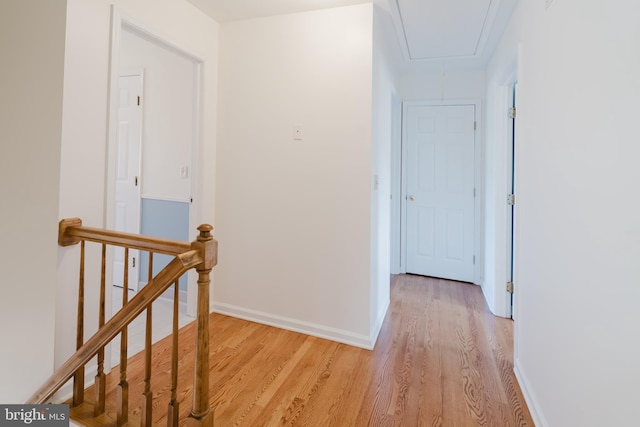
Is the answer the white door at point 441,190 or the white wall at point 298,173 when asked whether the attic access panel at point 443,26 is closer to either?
the white wall at point 298,173

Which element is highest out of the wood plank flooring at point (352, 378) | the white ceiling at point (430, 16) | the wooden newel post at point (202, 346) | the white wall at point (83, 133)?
the white ceiling at point (430, 16)

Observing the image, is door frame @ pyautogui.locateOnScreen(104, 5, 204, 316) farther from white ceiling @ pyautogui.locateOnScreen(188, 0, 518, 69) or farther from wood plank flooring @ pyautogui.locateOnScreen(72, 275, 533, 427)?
wood plank flooring @ pyautogui.locateOnScreen(72, 275, 533, 427)

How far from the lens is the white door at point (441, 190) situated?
3799 millimetres

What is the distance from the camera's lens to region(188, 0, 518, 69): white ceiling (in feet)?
7.73

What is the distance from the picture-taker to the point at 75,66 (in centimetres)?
171

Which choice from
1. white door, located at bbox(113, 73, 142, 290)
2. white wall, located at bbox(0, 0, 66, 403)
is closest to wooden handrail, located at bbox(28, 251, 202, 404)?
white wall, located at bbox(0, 0, 66, 403)

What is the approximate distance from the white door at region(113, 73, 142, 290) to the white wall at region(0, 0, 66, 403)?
222 centimetres

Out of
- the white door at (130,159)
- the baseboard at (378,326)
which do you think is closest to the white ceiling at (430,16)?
the white door at (130,159)

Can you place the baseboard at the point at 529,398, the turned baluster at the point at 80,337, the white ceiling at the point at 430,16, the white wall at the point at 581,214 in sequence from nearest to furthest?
the white wall at the point at 581,214
the baseboard at the point at 529,398
the turned baluster at the point at 80,337
the white ceiling at the point at 430,16

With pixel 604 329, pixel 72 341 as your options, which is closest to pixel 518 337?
pixel 604 329

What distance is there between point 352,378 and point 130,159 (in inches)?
113

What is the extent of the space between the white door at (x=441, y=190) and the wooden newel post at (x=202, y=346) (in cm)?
317

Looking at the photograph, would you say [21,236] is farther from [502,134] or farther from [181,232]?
[502,134]

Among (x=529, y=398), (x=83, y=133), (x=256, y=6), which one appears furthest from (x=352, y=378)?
(x=256, y=6)
